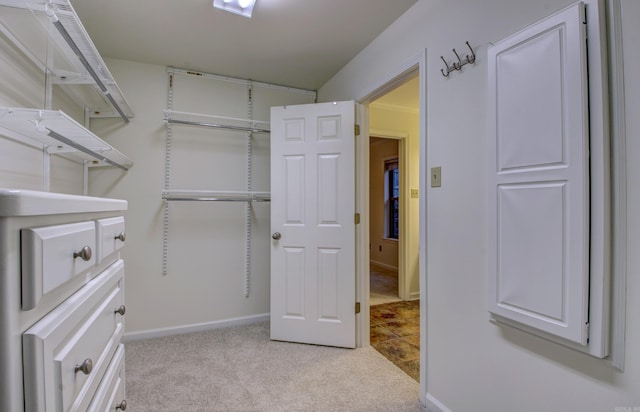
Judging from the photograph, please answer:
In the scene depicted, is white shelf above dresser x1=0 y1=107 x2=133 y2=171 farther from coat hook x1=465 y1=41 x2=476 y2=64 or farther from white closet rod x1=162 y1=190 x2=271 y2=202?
coat hook x1=465 y1=41 x2=476 y2=64

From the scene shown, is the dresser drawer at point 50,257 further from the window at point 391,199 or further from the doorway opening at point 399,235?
the window at point 391,199

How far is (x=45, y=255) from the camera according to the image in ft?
1.79

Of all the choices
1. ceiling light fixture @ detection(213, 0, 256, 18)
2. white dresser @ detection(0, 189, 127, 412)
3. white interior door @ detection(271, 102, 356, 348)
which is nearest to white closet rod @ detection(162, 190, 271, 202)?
white interior door @ detection(271, 102, 356, 348)

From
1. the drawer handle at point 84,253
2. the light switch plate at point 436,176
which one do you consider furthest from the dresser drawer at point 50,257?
the light switch plate at point 436,176

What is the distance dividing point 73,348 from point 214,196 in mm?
2209

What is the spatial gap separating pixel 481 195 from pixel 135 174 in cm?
260

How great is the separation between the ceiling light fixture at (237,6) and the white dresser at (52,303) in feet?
4.92

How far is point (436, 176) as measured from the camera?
66.2 inches

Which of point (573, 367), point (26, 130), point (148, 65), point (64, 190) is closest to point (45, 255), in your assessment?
point (26, 130)

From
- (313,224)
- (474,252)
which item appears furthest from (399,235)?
Result: (474,252)

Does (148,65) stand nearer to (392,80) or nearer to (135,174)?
(135,174)

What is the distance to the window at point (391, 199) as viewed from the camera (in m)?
5.74

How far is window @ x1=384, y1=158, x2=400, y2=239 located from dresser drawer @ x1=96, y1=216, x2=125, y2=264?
513 cm

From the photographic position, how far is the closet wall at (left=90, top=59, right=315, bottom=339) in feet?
8.31
